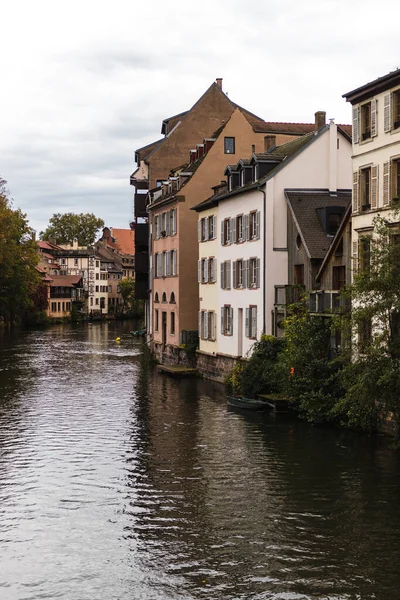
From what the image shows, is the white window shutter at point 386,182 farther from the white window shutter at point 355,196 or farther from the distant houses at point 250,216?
the white window shutter at point 355,196

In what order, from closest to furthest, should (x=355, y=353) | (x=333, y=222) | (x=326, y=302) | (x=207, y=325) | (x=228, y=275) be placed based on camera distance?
(x=355, y=353) → (x=326, y=302) → (x=333, y=222) → (x=228, y=275) → (x=207, y=325)

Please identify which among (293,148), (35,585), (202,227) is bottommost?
(35,585)

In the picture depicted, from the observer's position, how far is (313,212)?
4084 centimetres

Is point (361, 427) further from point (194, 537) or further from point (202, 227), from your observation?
point (202, 227)

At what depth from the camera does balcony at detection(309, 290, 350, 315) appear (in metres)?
32.8

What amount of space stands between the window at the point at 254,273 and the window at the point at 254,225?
1210 millimetres

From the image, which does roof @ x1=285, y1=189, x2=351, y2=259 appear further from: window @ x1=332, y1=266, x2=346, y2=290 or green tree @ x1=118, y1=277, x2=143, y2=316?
green tree @ x1=118, y1=277, x2=143, y2=316

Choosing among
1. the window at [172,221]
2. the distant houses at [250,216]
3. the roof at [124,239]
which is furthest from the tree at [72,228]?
the window at [172,221]

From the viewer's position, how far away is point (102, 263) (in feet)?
527

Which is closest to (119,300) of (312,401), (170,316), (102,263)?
(102,263)

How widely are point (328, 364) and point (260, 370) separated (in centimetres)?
796

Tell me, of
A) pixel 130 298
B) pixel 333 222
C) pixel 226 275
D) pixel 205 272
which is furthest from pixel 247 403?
pixel 130 298

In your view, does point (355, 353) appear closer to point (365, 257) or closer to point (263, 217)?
point (365, 257)

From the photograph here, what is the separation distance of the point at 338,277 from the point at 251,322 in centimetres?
925
